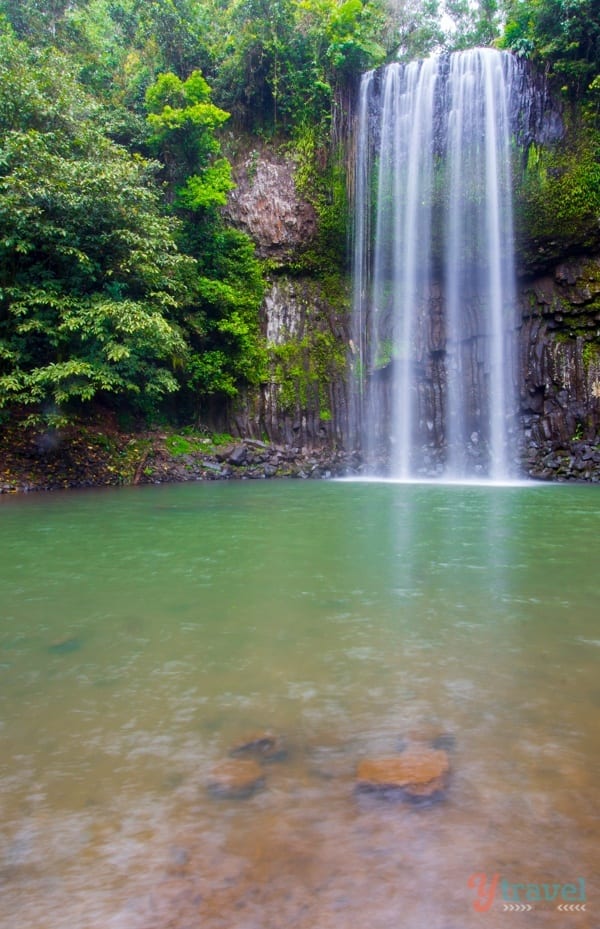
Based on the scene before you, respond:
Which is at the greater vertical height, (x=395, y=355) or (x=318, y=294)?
(x=318, y=294)

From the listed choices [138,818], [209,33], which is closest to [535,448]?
[138,818]

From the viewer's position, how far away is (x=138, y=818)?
1.83m

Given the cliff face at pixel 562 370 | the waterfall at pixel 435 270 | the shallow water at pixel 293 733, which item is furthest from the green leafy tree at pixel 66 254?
the cliff face at pixel 562 370

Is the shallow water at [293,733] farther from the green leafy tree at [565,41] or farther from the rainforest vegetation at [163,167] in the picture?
the green leafy tree at [565,41]

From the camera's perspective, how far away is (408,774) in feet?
6.80

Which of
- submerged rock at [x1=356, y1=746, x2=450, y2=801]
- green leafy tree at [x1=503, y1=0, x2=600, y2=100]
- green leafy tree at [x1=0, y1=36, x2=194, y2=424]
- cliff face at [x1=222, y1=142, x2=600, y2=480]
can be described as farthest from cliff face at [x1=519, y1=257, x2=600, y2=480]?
submerged rock at [x1=356, y1=746, x2=450, y2=801]

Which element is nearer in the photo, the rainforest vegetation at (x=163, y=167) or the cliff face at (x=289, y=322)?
the rainforest vegetation at (x=163, y=167)

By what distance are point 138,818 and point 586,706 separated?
1882 mm

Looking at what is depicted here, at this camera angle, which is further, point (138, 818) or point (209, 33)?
point (209, 33)

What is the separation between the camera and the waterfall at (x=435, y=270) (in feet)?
54.4

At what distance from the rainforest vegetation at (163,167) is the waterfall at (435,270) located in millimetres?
1110

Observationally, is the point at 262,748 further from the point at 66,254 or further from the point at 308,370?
the point at 308,370

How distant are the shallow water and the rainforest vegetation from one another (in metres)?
8.45

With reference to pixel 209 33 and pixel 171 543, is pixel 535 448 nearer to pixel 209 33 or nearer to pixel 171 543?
pixel 171 543
